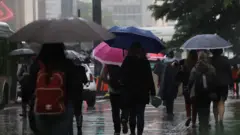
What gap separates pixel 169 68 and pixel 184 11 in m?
6.38

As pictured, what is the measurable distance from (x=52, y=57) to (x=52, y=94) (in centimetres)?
45

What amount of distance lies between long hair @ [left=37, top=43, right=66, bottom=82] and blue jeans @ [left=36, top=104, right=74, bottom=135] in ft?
1.45

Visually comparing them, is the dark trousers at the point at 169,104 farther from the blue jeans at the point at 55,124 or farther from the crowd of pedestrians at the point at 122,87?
the blue jeans at the point at 55,124

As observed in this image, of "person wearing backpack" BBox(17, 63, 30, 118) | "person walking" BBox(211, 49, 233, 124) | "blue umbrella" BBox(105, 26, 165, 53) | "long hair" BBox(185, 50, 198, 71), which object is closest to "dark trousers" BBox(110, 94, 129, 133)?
"blue umbrella" BBox(105, 26, 165, 53)

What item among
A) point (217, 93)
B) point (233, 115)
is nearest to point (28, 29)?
point (217, 93)

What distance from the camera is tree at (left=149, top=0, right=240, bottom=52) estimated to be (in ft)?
71.1

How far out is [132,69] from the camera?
34.3 ft

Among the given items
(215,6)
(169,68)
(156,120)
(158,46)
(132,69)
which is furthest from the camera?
(215,6)

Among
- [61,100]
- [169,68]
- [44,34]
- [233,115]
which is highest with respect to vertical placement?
[44,34]

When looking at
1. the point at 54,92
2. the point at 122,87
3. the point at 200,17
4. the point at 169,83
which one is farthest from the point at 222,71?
the point at 200,17

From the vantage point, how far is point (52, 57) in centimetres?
709

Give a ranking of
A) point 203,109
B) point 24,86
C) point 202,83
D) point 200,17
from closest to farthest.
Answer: point 24,86 < point 202,83 < point 203,109 < point 200,17

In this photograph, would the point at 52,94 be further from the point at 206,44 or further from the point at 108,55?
the point at 206,44

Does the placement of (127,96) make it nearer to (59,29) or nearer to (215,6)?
(59,29)
